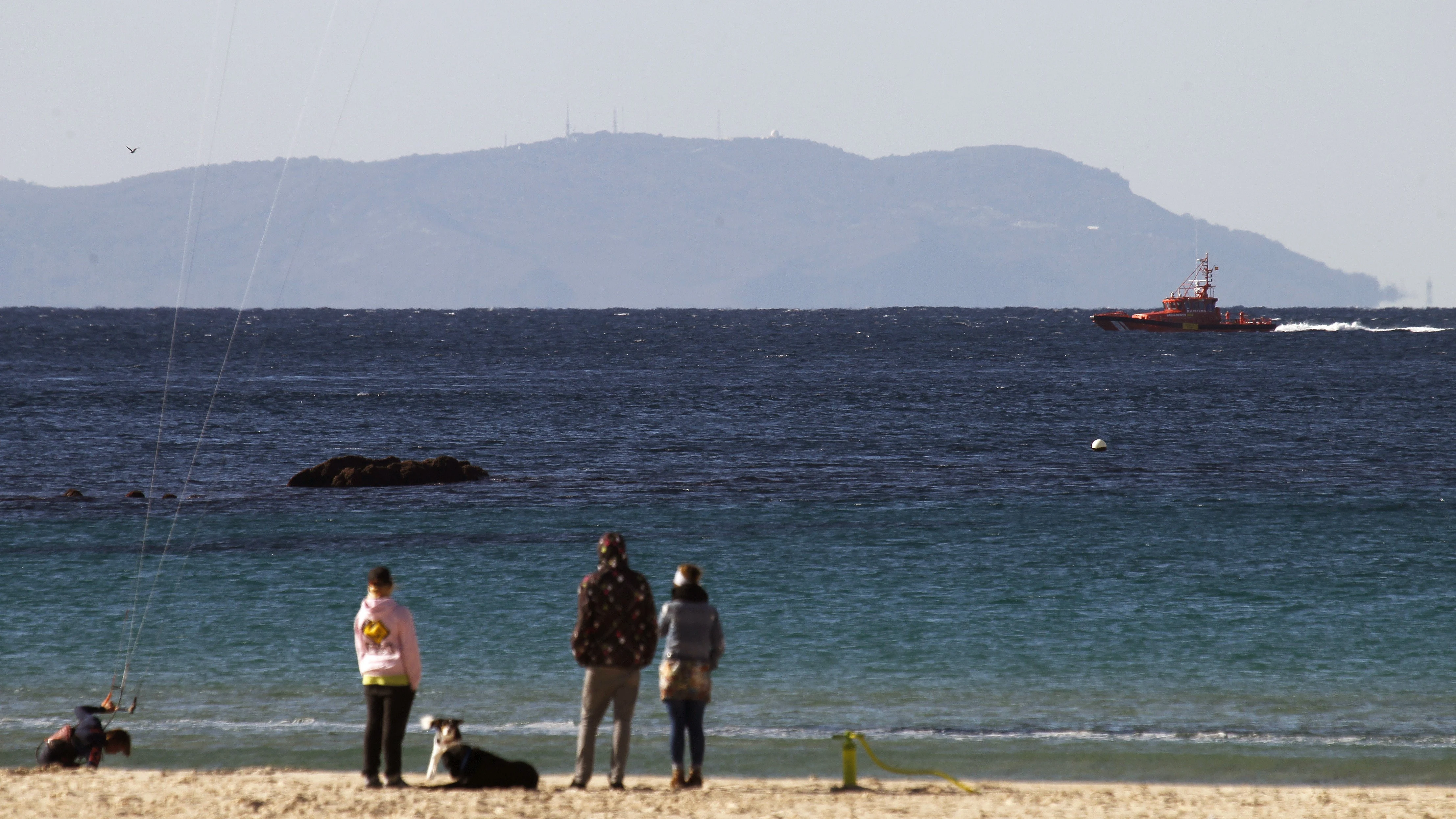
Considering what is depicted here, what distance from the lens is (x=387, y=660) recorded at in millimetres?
10727

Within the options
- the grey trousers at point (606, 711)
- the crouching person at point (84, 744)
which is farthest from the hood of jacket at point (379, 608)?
the crouching person at point (84, 744)

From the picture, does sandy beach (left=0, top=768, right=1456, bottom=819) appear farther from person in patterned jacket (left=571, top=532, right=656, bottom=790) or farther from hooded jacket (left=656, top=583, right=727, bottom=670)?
hooded jacket (left=656, top=583, right=727, bottom=670)

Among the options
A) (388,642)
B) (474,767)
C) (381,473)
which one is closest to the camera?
(388,642)

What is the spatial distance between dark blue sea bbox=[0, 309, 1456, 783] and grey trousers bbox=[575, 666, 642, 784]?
2.30 m

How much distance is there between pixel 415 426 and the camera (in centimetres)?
6294

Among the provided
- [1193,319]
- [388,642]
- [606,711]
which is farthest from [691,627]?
[1193,319]

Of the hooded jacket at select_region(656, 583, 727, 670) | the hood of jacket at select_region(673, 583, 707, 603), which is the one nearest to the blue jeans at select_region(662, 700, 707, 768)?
the hooded jacket at select_region(656, 583, 727, 670)

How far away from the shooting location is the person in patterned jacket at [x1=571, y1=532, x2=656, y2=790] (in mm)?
10383

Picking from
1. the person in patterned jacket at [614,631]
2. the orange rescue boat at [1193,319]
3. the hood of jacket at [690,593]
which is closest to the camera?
the person in patterned jacket at [614,631]

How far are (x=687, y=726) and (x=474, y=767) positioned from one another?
5.27 ft

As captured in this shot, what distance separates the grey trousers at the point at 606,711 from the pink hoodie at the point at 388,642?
124 centimetres

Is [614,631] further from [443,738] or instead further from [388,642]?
[443,738]

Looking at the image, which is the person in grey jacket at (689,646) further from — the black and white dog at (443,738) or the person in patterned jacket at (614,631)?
the black and white dog at (443,738)

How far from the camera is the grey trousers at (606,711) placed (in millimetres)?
10727
